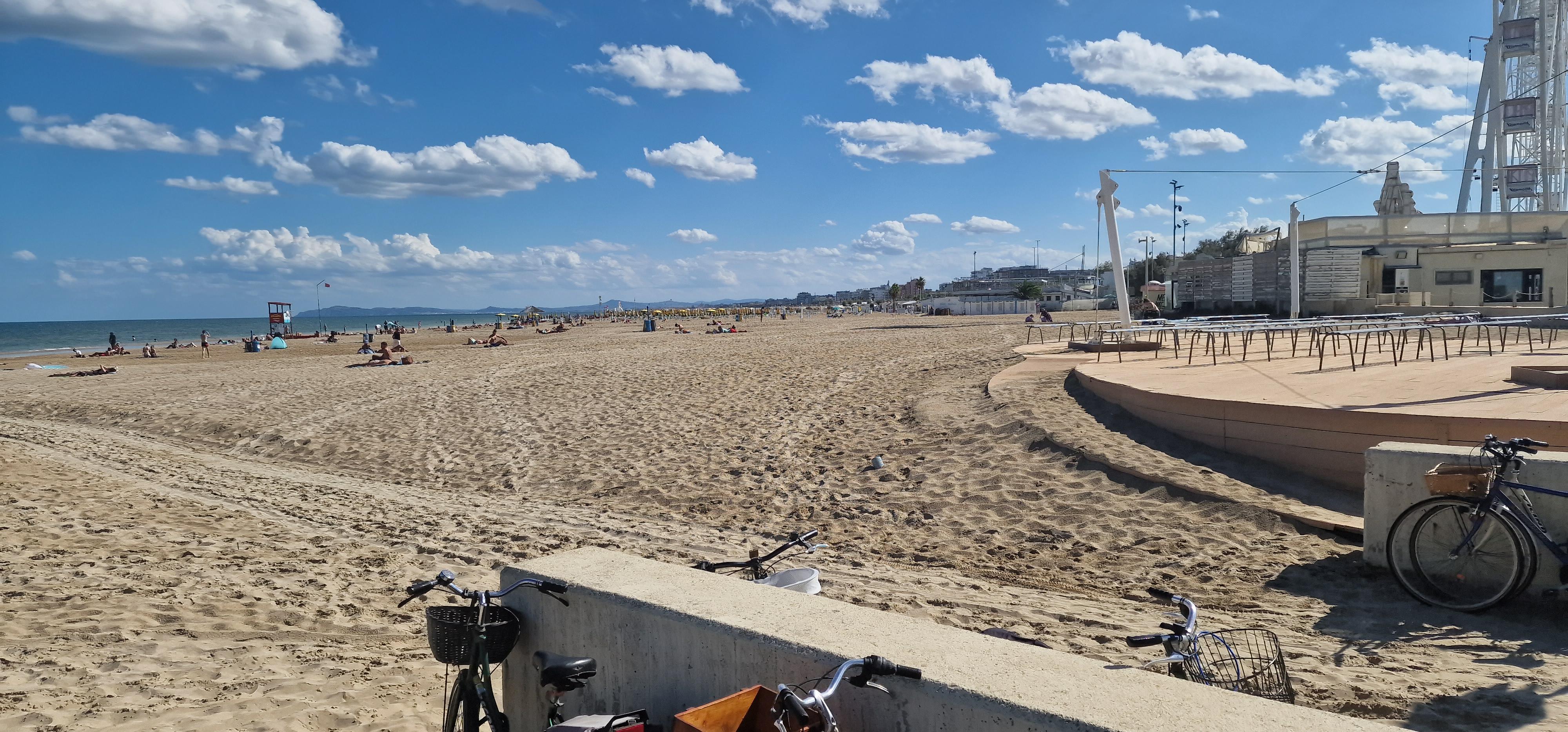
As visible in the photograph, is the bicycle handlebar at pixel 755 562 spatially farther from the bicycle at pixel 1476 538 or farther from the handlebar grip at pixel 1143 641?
the bicycle at pixel 1476 538

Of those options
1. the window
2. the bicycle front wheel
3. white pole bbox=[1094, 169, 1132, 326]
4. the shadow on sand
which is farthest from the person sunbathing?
the window

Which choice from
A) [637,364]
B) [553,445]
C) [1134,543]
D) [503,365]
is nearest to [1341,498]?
[1134,543]

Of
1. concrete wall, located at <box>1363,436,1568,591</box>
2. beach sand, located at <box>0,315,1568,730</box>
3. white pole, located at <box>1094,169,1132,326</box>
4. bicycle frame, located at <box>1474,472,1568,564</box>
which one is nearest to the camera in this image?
beach sand, located at <box>0,315,1568,730</box>

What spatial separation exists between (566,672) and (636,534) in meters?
4.85

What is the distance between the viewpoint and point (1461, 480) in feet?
14.4

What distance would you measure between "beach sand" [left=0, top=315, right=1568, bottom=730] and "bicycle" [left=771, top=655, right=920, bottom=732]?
8.25ft

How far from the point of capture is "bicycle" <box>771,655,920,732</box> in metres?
2.02

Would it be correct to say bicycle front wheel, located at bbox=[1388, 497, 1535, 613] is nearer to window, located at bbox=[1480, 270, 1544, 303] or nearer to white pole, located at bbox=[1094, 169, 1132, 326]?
white pole, located at bbox=[1094, 169, 1132, 326]

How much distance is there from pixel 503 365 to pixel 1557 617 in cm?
2129

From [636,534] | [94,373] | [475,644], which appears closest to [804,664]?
[475,644]

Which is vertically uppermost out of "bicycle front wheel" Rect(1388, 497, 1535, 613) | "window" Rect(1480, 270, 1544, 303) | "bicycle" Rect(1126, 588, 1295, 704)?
"window" Rect(1480, 270, 1544, 303)

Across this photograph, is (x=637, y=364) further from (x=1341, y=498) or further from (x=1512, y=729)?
(x=1512, y=729)

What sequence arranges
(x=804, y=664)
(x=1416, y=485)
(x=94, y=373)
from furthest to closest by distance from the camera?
(x=94, y=373) → (x=1416, y=485) → (x=804, y=664)

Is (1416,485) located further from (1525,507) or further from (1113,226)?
(1113,226)
